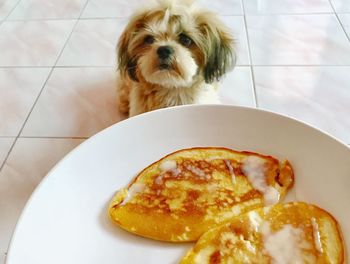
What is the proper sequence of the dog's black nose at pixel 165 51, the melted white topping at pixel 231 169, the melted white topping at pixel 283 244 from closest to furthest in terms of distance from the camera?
the melted white topping at pixel 283 244
the melted white topping at pixel 231 169
the dog's black nose at pixel 165 51

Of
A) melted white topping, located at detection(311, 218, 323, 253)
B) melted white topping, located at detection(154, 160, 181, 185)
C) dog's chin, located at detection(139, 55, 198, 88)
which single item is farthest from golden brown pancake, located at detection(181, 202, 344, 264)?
dog's chin, located at detection(139, 55, 198, 88)

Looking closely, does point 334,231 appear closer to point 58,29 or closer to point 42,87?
point 42,87

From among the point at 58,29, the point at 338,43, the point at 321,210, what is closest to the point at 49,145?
the point at 58,29

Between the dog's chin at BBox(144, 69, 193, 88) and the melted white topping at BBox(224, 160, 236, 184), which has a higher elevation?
Answer: the melted white topping at BBox(224, 160, 236, 184)

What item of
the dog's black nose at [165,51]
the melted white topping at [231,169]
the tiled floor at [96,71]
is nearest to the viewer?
the melted white topping at [231,169]

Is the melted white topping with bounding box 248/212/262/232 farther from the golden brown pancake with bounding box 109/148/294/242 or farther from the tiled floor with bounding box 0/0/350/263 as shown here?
the tiled floor with bounding box 0/0/350/263

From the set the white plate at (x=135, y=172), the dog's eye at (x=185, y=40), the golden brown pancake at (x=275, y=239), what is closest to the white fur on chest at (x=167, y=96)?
the dog's eye at (x=185, y=40)

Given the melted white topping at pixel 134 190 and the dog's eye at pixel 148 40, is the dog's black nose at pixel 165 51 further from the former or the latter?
the melted white topping at pixel 134 190
